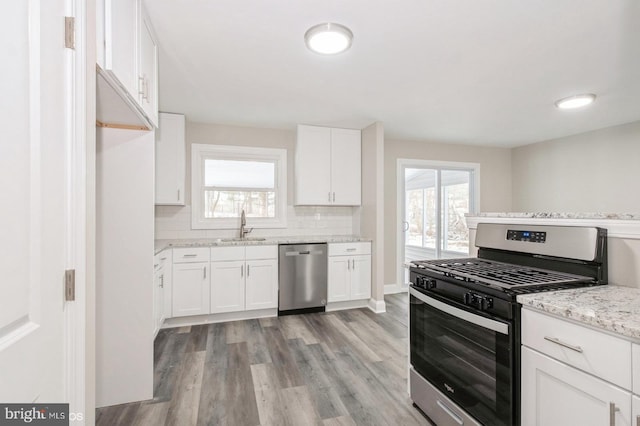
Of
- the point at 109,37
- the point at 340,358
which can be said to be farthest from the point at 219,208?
the point at 109,37

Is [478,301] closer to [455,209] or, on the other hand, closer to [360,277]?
[360,277]

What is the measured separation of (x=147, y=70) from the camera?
5.80ft

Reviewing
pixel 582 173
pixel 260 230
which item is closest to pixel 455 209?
pixel 582 173

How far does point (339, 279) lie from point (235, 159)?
2.15 metres

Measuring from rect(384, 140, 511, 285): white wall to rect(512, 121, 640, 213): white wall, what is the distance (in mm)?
248

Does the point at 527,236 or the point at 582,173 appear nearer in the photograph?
the point at 527,236

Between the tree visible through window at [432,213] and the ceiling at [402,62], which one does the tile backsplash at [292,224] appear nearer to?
the tree visible through window at [432,213]

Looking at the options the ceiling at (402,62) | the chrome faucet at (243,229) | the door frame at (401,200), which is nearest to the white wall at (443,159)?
the door frame at (401,200)

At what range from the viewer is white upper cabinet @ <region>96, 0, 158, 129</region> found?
1.17 m

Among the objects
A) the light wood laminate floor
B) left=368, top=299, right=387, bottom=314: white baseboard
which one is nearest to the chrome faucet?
the light wood laminate floor

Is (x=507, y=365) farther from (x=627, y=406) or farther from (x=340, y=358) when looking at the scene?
(x=340, y=358)

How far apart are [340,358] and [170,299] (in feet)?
6.37

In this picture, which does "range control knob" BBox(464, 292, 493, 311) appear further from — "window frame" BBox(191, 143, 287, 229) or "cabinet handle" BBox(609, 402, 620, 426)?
"window frame" BBox(191, 143, 287, 229)

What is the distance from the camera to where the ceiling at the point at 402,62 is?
174 cm
